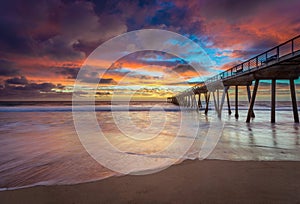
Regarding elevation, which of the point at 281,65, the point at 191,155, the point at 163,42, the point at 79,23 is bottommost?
the point at 191,155

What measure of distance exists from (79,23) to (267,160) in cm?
1283

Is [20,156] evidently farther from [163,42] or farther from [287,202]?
[163,42]

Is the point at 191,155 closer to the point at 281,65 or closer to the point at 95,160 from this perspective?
the point at 95,160

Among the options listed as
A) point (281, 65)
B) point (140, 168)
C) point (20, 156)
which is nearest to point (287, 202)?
point (140, 168)

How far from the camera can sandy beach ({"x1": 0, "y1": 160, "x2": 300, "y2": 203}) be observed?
2.41 metres

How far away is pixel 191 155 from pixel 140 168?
1.64 metres

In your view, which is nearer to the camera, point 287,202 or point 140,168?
point 287,202

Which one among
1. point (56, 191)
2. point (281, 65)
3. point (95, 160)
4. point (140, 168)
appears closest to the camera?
point (56, 191)

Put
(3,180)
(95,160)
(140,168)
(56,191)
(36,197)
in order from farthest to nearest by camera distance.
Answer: (95,160) < (140,168) < (3,180) < (56,191) < (36,197)

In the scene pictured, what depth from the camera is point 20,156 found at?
4.83 m

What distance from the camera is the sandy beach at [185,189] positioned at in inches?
94.7

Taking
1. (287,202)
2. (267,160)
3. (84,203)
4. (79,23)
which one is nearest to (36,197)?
(84,203)

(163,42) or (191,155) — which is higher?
(163,42)

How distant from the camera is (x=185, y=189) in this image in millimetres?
2662
